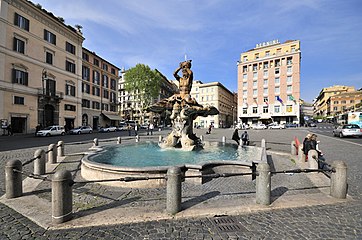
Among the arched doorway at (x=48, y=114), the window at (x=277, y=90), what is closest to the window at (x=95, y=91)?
the arched doorway at (x=48, y=114)

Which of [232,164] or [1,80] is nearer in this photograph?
[232,164]

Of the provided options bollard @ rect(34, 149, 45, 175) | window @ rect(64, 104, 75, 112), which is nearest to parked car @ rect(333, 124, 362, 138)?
bollard @ rect(34, 149, 45, 175)

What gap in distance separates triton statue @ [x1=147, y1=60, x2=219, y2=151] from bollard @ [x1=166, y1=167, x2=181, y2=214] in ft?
20.1

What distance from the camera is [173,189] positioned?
12.3ft

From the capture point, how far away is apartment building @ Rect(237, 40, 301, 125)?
54.6m

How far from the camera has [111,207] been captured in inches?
161

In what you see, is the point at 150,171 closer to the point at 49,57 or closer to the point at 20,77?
the point at 20,77

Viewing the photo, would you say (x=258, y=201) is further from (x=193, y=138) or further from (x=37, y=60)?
(x=37, y=60)

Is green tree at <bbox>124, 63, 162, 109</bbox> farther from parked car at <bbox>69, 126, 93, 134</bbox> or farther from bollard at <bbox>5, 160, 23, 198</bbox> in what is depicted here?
bollard at <bbox>5, 160, 23, 198</bbox>

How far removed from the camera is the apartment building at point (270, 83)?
5459 centimetres

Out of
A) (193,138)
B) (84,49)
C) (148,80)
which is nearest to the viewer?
(193,138)

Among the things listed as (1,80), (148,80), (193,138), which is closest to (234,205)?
(193,138)

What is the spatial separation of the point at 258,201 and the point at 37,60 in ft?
116

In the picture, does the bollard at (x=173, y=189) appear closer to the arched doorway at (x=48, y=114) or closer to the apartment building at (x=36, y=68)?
the apartment building at (x=36, y=68)
